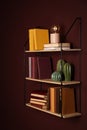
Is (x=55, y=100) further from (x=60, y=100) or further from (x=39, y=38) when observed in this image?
(x=39, y=38)

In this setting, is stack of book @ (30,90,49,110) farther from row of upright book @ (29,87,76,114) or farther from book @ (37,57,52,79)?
book @ (37,57,52,79)

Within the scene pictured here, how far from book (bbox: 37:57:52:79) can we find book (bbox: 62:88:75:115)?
1.26ft

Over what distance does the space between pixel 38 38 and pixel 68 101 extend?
2.50 feet

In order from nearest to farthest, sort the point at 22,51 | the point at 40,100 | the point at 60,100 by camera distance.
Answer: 1. the point at 60,100
2. the point at 40,100
3. the point at 22,51

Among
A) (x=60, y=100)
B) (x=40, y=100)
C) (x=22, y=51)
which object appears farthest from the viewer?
(x=22, y=51)

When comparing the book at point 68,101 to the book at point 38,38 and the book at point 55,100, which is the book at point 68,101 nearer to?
the book at point 55,100

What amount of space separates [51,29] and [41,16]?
0.38 meters

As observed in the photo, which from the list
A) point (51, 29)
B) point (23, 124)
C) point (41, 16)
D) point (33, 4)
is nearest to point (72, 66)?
point (51, 29)

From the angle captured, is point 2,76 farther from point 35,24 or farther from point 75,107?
point 75,107

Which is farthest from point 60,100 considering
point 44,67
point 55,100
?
point 44,67

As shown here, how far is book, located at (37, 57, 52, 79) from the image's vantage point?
9.18 ft

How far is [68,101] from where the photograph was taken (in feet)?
8.21

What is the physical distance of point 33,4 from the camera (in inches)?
127

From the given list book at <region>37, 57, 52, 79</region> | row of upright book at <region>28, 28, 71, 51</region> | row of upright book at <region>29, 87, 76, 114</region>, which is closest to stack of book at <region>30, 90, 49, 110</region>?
row of upright book at <region>29, 87, 76, 114</region>
